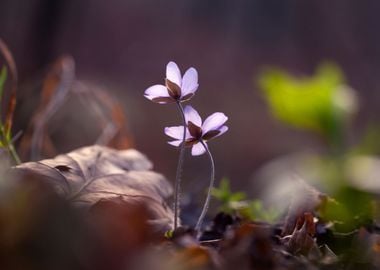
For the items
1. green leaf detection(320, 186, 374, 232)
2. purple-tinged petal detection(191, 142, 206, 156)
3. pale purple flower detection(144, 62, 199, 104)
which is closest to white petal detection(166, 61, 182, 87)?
pale purple flower detection(144, 62, 199, 104)

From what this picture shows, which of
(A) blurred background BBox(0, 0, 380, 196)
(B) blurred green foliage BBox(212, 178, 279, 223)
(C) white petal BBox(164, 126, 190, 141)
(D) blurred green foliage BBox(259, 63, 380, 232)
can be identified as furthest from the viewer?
(A) blurred background BBox(0, 0, 380, 196)

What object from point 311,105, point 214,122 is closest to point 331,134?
point 311,105

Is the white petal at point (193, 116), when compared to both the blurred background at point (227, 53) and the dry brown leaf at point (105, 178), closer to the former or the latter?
the dry brown leaf at point (105, 178)

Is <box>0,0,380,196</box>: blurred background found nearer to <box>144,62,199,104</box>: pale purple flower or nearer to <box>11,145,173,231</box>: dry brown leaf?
<box>11,145,173,231</box>: dry brown leaf

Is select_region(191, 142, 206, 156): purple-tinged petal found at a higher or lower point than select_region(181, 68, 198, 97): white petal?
lower

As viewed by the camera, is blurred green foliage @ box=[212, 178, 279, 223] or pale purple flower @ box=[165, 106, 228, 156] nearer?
pale purple flower @ box=[165, 106, 228, 156]


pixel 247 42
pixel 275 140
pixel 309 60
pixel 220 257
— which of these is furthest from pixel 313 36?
pixel 220 257

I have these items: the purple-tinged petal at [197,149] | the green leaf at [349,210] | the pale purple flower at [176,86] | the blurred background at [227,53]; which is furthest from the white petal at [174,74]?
the blurred background at [227,53]

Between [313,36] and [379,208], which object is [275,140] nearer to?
[313,36]
